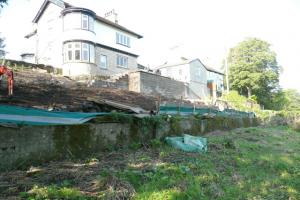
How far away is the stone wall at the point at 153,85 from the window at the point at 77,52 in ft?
14.2

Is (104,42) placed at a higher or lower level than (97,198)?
higher

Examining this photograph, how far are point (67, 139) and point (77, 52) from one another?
59.4 ft

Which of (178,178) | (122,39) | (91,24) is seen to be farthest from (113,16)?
(178,178)

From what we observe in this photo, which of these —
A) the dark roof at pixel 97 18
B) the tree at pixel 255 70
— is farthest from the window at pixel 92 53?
the tree at pixel 255 70

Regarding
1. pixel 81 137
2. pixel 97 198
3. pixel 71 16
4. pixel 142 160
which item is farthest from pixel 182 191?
pixel 71 16

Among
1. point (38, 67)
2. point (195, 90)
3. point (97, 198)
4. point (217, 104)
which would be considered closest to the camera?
point (97, 198)

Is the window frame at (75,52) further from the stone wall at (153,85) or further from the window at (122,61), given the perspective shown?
the window at (122,61)

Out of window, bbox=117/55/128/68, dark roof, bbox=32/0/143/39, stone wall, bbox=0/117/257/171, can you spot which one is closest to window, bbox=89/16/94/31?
dark roof, bbox=32/0/143/39

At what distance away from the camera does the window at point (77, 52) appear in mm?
23969

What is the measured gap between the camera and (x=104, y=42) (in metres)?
27.2

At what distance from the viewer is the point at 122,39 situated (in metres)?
29.6

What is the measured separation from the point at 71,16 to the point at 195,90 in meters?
18.6

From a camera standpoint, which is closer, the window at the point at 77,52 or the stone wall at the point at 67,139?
the stone wall at the point at 67,139

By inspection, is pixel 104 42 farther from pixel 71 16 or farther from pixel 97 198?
pixel 97 198
